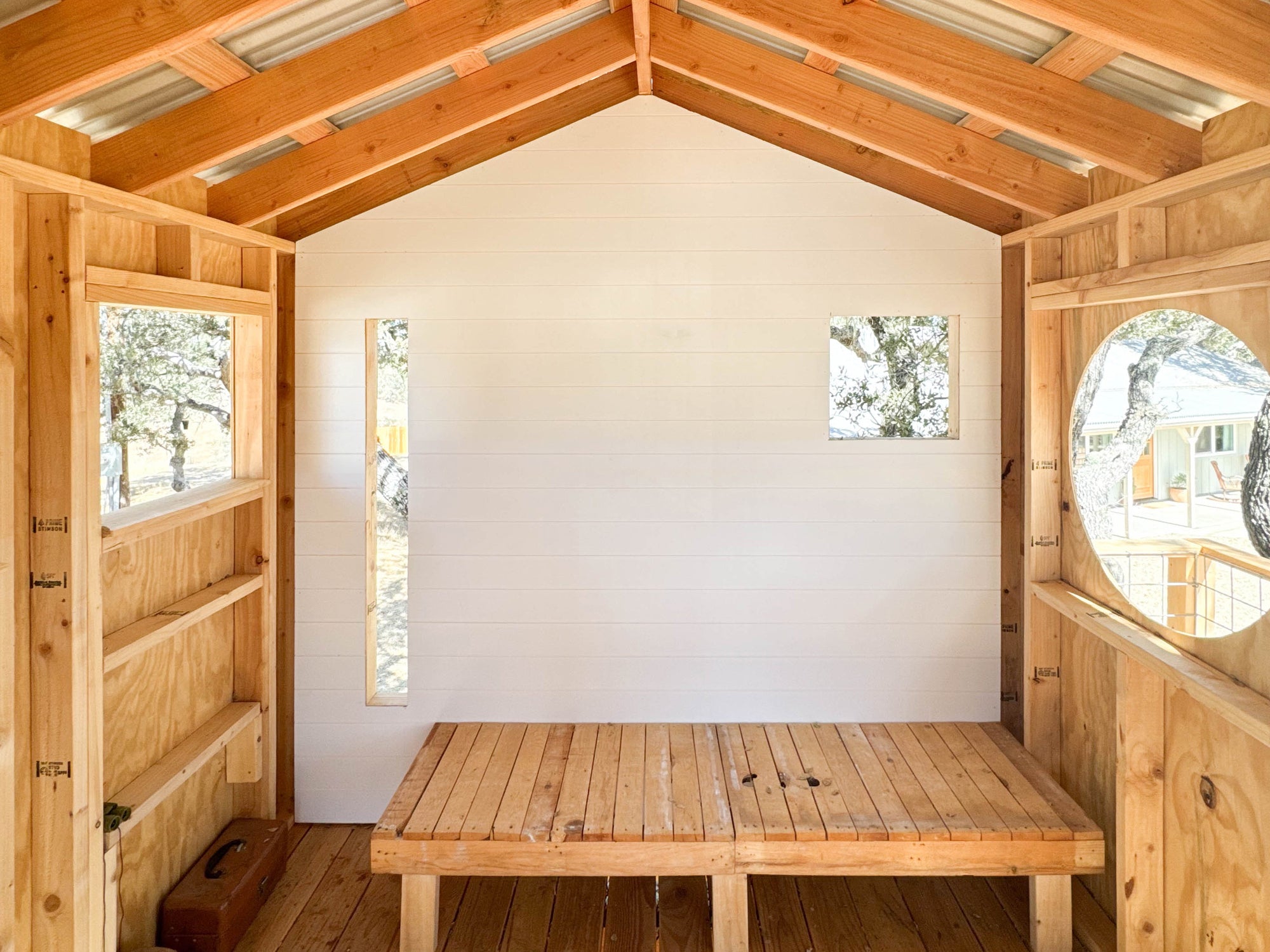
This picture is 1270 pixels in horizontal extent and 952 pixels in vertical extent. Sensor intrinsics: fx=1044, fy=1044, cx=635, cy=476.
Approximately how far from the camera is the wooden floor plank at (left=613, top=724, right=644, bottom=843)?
364 cm

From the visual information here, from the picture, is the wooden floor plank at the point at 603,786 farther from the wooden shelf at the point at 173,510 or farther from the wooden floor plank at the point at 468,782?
the wooden shelf at the point at 173,510

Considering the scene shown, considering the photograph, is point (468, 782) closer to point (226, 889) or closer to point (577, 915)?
point (577, 915)

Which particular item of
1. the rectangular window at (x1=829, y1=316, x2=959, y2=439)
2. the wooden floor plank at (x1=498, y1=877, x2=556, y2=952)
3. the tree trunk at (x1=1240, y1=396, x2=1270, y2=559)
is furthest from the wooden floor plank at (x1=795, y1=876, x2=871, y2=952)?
the tree trunk at (x1=1240, y1=396, x2=1270, y2=559)

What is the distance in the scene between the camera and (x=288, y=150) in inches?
153

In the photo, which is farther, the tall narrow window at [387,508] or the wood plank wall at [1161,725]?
the tall narrow window at [387,508]

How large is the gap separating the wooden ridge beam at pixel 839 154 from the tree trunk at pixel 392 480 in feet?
6.68

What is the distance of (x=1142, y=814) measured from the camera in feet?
11.4

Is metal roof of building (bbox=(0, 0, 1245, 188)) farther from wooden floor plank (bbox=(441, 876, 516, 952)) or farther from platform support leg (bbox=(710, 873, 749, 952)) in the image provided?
wooden floor plank (bbox=(441, 876, 516, 952))

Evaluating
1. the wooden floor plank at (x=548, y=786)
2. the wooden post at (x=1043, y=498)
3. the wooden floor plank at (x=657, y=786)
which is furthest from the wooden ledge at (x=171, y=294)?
the wooden post at (x=1043, y=498)

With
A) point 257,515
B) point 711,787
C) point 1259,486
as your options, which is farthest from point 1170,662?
point 257,515

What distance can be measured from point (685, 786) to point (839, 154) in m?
2.69

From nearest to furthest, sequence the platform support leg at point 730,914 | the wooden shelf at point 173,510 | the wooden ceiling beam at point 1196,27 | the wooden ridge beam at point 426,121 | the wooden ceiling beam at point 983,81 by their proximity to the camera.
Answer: the wooden ceiling beam at point 1196,27, the wooden ceiling beam at point 983,81, the wooden shelf at point 173,510, the platform support leg at point 730,914, the wooden ridge beam at point 426,121

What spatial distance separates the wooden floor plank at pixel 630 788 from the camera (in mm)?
3645

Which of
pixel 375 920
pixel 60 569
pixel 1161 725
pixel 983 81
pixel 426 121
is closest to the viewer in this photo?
pixel 60 569
